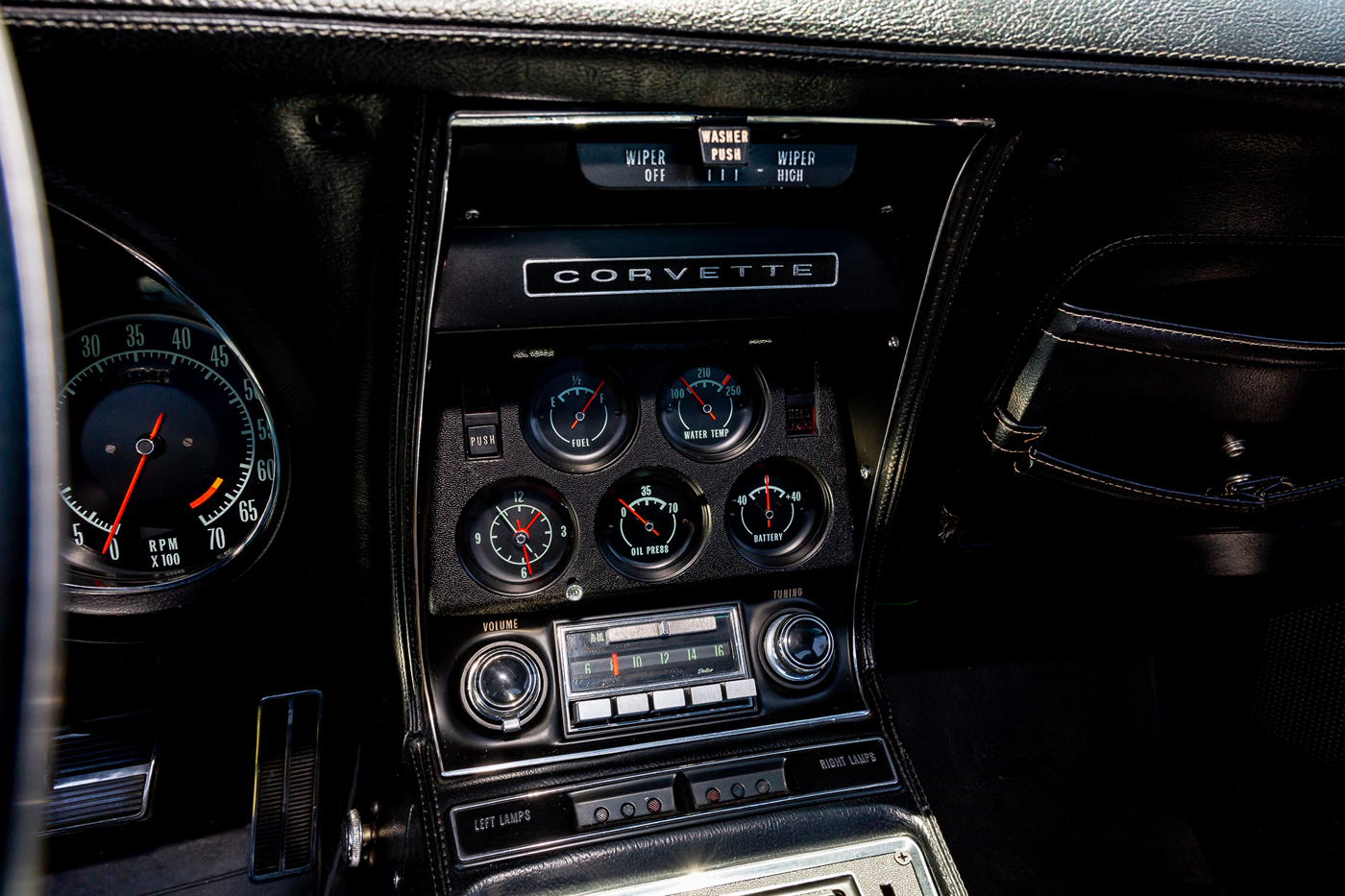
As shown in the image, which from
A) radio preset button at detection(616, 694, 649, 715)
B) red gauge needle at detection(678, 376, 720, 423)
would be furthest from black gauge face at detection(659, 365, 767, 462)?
radio preset button at detection(616, 694, 649, 715)

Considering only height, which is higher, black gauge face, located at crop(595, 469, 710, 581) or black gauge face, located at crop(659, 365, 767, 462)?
black gauge face, located at crop(659, 365, 767, 462)

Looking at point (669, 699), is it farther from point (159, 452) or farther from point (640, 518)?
point (159, 452)

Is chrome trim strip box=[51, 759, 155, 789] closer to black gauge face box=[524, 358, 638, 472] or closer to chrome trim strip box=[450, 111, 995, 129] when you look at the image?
black gauge face box=[524, 358, 638, 472]

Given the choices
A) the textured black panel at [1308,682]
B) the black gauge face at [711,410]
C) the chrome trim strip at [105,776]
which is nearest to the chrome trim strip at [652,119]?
the black gauge face at [711,410]

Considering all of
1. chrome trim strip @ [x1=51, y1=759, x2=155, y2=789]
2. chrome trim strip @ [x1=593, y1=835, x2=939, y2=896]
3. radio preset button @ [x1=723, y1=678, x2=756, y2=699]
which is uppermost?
chrome trim strip @ [x1=51, y1=759, x2=155, y2=789]

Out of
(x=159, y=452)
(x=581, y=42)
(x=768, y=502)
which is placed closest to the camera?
(x=581, y=42)

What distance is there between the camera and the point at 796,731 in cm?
195

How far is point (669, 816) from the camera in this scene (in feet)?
5.86

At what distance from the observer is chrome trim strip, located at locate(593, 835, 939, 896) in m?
1.67

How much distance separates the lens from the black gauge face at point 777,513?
1.98 meters

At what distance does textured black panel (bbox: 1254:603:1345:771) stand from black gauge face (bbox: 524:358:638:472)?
2101 mm

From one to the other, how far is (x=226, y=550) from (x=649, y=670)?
850 mm

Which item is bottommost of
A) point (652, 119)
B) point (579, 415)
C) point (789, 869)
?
point (789, 869)

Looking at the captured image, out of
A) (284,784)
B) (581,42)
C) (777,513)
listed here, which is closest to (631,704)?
(777,513)
